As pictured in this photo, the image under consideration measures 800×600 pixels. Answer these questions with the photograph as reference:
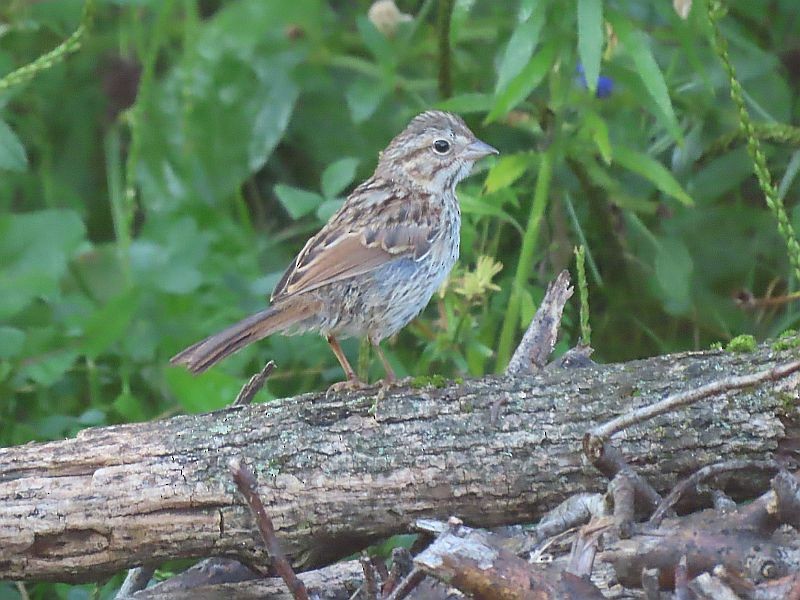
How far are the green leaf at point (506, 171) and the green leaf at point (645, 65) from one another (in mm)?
472

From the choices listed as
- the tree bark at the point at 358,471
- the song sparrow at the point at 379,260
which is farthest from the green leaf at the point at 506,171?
the tree bark at the point at 358,471

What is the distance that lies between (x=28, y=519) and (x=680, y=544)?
4.73 feet

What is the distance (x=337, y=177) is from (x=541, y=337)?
1207 millimetres

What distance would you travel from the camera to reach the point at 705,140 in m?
4.96

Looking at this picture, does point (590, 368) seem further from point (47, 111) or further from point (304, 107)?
point (47, 111)

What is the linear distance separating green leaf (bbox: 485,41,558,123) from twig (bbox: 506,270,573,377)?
26.4 inches

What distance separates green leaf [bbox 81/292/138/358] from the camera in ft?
14.8

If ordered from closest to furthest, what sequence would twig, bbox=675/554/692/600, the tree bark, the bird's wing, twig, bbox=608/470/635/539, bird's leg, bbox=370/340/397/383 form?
twig, bbox=675/554/692/600, twig, bbox=608/470/635/539, the tree bark, bird's leg, bbox=370/340/397/383, the bird's wing

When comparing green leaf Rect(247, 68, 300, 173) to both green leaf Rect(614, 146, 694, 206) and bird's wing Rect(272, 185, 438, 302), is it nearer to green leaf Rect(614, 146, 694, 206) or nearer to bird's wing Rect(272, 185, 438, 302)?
bird's wing Rect(272, 185, 438, 302)

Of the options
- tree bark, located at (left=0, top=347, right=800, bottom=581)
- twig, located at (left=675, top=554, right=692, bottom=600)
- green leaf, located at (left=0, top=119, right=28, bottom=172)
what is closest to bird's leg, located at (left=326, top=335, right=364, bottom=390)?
tree bark, located at (left=0, top=347, right=800, bottom=581)

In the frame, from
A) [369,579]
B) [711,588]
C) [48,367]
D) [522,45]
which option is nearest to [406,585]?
[369,579]

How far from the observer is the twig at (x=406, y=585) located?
2611mm

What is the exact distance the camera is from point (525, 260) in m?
4.25

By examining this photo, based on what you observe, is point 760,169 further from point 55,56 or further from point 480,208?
point 55,56
